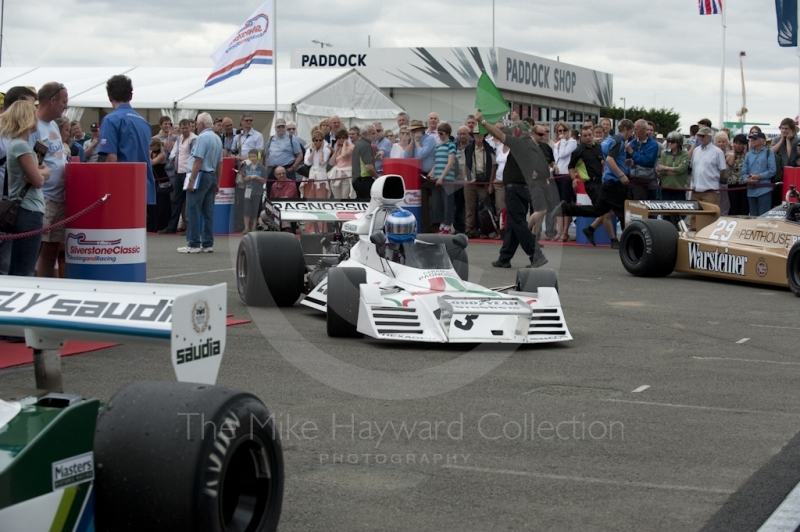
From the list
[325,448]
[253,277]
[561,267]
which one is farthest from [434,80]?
[325,448]

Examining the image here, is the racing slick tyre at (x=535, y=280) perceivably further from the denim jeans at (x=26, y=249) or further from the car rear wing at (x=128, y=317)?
the car rear wing at (x=128, y=317)

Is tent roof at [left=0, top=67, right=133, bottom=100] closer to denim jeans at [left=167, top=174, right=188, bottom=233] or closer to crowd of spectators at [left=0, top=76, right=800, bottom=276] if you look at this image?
crowd of spectators at [left=0, top=76, right=800, bottom=276]

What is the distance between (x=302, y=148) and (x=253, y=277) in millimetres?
9758

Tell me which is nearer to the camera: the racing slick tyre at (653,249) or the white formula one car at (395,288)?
the white formula one car at (395,288)

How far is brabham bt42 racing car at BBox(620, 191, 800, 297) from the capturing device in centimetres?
1205

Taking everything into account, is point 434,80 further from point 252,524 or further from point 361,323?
point 252,524

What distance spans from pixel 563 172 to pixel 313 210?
897cm

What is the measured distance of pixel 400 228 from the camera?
29.1 ft

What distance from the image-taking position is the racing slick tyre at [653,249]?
13.1m

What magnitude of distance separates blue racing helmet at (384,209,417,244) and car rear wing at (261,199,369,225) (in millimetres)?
1613

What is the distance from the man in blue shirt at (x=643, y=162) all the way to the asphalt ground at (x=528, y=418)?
729cm

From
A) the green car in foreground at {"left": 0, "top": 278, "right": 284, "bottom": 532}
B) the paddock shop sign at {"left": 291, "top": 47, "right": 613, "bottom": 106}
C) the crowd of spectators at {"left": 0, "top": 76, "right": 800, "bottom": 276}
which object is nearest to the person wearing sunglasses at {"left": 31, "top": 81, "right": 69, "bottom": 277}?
the crowd of spectators at {"left": 0, "top": 76, "right": 800, "bottom": 276}

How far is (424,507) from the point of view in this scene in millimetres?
4355

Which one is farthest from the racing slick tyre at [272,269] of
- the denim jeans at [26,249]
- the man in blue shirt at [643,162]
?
the man in blue shirt at [643,162]
